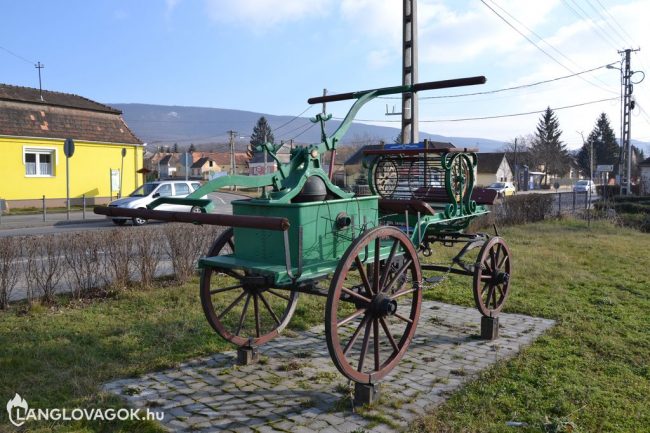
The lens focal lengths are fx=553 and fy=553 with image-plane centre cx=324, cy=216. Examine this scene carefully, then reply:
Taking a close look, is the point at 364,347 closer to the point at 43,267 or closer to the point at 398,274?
the point at 398,274

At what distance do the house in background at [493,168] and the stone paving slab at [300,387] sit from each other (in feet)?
231

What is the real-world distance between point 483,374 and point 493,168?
73.0 metres

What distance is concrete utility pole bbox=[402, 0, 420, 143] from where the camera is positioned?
41.6ft

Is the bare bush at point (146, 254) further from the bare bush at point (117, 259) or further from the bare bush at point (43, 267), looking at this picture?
the bare bush at point (43, 267)

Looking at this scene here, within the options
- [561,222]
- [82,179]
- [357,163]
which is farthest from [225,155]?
[561,222]

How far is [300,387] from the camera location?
15.1 ft

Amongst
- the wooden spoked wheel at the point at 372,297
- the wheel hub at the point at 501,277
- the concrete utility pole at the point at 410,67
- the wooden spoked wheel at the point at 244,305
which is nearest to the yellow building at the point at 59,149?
the concrete utility pole at the point at 410,67

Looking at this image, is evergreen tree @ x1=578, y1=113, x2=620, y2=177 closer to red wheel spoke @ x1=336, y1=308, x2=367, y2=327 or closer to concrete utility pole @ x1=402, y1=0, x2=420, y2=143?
concrete utility pole @ x1=402, y1=0, x2=420, y2=143

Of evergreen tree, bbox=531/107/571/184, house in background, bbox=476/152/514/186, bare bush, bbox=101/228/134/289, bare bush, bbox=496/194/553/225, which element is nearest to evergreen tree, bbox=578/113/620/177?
evergreen tree, bbox=531/107/571/184

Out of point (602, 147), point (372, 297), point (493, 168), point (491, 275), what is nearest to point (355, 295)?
point (372, 297)

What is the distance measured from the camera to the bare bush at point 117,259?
7543mm

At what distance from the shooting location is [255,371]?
496cm

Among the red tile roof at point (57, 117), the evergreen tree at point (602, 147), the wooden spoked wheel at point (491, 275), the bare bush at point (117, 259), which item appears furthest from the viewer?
the evergreen tree at point (602, 147)

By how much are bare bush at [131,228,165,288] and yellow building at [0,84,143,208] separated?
21356 mm
